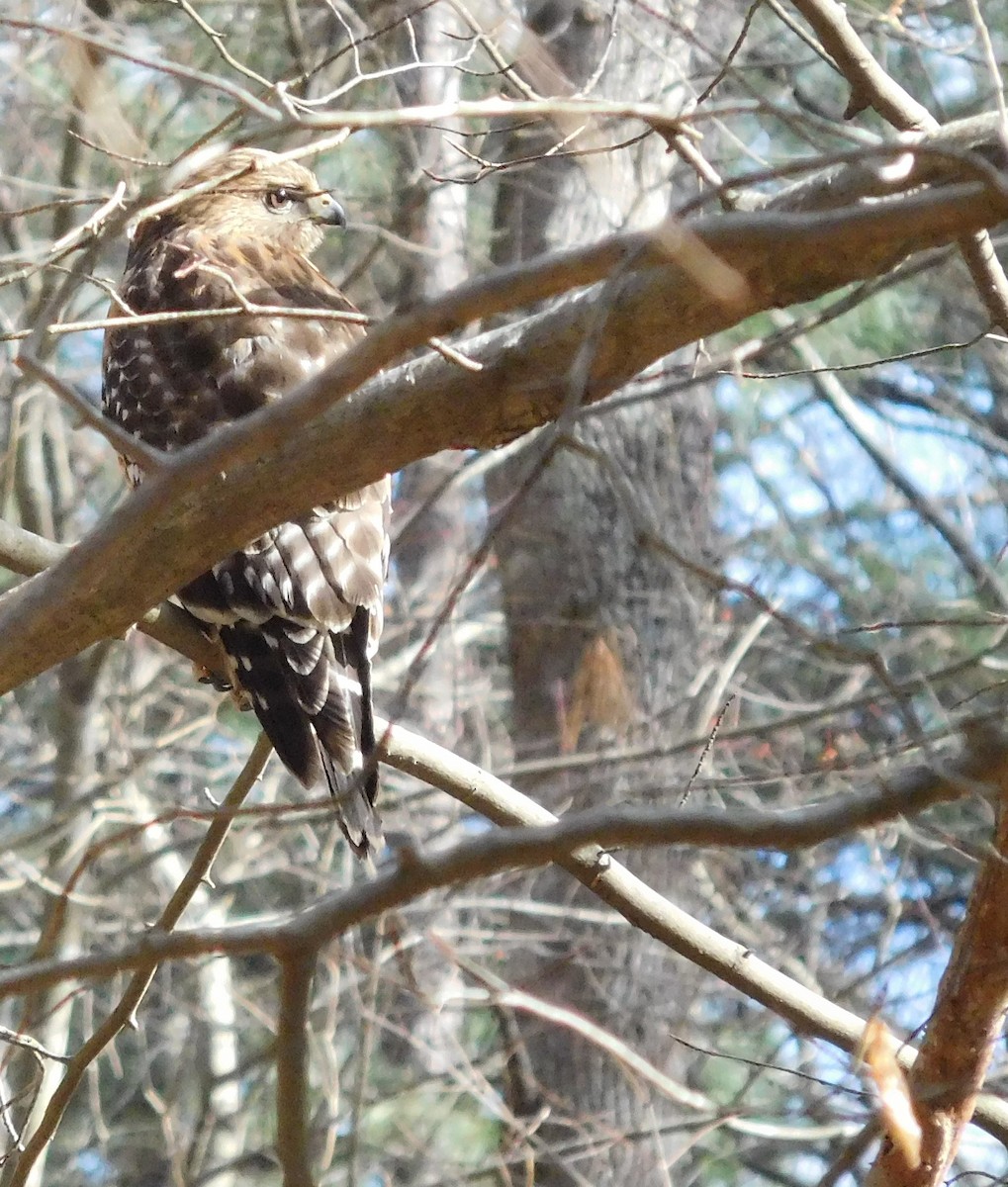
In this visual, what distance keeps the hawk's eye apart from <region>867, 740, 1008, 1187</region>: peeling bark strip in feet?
11.0

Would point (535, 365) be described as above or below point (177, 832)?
below

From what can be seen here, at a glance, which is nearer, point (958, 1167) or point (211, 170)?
point (211, 170)

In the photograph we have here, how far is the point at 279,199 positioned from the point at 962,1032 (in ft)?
11.5

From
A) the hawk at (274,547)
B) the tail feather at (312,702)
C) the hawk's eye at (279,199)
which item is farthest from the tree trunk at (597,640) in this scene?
the tail feather at (312,702)

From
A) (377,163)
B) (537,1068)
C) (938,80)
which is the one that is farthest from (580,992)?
(938,80)

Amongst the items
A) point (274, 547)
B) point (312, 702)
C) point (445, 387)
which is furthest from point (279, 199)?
point (445, 387)

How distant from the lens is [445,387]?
2.14 meters

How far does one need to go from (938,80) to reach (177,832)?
5.42 meters

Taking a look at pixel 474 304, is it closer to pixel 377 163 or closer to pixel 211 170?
pixel 211 170

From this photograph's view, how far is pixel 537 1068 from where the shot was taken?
6043 mm

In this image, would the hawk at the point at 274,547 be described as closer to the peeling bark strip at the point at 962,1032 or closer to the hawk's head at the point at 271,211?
the hawk's head at the point at 271,211

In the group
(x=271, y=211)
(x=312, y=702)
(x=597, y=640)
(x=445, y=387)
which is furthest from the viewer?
(x=597, y=640)

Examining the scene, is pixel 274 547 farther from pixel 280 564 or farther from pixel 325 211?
pixel 325 211

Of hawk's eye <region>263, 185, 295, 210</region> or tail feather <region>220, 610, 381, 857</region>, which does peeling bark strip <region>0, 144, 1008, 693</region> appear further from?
hawk's eye <region>263, 185, 295, 210</region>
